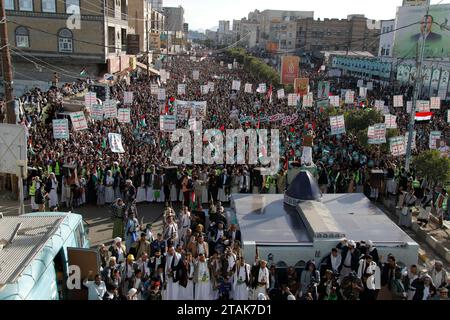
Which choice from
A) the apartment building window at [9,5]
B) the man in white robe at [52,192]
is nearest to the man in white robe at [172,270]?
the man in white robe at [52,192]

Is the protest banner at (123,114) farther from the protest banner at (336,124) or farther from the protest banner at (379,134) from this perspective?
the protest banner at (379,134)

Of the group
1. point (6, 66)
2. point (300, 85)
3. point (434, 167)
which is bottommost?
point (434, 167)

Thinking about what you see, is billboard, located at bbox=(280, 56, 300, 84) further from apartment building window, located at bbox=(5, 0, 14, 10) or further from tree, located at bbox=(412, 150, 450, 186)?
tree, located at bbox=(412, 150, 450, 186)

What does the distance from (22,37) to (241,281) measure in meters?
35.1

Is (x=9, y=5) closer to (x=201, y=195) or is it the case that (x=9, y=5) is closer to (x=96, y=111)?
(x=96, y=111)

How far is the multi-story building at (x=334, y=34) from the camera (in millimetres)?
101562

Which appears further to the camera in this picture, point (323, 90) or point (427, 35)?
point (427, 35)

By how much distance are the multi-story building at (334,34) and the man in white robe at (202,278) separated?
9674 centimetres

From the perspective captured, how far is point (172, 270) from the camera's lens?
8492 millimetres

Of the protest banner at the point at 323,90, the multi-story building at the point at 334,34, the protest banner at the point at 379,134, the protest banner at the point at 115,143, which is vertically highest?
the multi-story building at the point at 334,34

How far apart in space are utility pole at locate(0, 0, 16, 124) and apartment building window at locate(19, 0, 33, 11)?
1018 inches

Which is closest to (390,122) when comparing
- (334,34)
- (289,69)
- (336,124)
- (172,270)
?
(336,124)

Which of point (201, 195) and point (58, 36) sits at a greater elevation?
point (58, 36)
